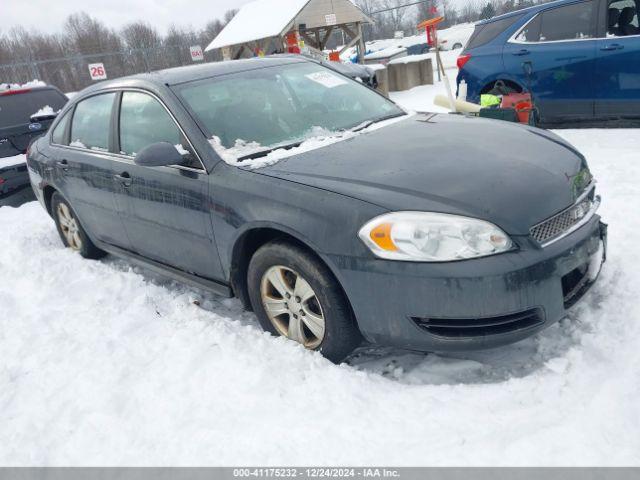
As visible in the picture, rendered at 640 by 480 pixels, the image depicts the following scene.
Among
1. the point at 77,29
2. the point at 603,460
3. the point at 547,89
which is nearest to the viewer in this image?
the point at 603,460

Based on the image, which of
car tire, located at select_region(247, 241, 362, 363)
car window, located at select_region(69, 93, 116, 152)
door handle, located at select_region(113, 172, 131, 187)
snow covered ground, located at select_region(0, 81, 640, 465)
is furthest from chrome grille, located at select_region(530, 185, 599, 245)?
car window, located at select_region(69, 93, 116, 152)

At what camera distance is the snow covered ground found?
2.21 metres

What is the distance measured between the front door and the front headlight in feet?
3.95

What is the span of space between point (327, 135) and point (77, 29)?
5434 cm

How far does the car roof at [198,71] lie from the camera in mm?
3629

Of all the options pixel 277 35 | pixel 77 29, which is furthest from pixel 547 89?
pixel 77 29

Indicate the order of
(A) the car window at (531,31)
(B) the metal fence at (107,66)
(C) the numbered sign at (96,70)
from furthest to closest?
1. (B) the metal fence at (107,66)
2. (C) the numbered sign at (96,70)
3. (A) the car window at (531,31)

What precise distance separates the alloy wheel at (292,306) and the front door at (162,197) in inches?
17.5

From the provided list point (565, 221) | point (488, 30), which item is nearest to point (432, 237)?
point (565, 221)

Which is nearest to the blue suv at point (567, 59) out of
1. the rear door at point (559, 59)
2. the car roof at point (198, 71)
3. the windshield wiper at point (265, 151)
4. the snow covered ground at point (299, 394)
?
the rear door at point (559, 59)

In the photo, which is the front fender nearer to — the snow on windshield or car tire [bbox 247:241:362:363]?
car tire [bbox 247:241:362:363]

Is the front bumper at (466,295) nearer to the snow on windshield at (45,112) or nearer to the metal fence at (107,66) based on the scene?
the snow on windshield at (45,112)
